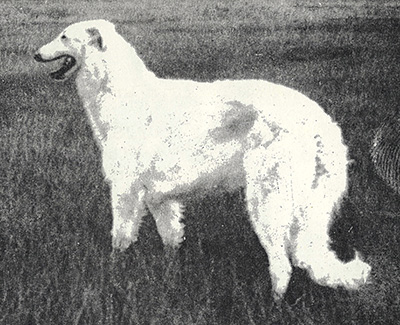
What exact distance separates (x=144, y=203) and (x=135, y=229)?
20 centimetres

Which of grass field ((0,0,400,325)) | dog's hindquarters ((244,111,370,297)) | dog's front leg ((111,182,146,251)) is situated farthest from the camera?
dog's front leg ((111,182,146,251))

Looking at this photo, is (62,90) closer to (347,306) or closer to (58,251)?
(58,251)

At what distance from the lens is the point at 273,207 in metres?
4.29

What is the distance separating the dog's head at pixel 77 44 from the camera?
4.43 metres

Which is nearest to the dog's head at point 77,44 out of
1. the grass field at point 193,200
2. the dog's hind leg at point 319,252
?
the grass field at point 193,200

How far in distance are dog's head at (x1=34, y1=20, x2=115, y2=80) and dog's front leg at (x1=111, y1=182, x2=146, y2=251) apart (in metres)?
0.89

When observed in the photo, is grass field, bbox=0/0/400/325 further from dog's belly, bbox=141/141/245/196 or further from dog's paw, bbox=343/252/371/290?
dog's belly, bbox=141/141/245/196

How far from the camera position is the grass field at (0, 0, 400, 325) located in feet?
14.2

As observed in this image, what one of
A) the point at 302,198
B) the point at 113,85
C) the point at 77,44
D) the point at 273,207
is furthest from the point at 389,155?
the point at 77,44

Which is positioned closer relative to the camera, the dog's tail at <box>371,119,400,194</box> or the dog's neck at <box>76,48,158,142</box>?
the dog's neck at <box>76,48,158,142</box>

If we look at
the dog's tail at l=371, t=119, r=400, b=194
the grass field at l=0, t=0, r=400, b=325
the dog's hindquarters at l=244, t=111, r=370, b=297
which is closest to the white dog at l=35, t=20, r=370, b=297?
the dog's hindquarters at l=244, t=111, r=370, b=297

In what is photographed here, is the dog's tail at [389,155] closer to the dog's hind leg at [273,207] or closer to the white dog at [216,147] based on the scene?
the white dog at [216,147]

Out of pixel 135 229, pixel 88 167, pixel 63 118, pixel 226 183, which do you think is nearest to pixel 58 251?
pixel 135 229

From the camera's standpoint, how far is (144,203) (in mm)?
4750
